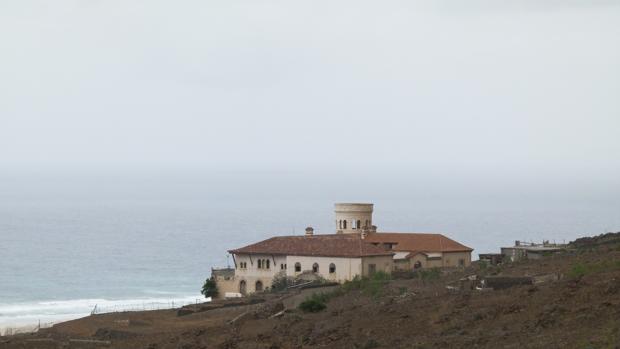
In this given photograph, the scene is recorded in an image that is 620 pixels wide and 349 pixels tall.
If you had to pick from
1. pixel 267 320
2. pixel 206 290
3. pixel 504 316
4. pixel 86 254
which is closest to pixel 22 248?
pixel 86 254

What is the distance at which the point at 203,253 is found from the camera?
510 ft

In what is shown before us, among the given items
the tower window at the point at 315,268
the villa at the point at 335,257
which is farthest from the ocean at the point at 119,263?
the tower window at the point at 315,268

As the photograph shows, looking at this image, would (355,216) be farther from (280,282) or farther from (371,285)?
(371,285)

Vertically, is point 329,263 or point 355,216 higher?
point 355,216

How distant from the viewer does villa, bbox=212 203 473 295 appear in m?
70.1

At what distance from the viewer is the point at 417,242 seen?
3024 inches

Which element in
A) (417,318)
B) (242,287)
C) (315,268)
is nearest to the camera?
(417,318)

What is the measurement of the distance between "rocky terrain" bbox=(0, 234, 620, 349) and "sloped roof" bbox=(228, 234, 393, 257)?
11.2 metres

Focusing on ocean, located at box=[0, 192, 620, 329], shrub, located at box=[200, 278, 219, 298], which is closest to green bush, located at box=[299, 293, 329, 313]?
shrub, located at box=[200, 278, 219, 298]

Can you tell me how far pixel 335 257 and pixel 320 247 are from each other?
1628mm

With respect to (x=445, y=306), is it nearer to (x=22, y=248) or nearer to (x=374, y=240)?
(x=374, y=240)

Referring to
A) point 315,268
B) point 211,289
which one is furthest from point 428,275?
point 211,289

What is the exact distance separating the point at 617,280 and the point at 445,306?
17.2ft

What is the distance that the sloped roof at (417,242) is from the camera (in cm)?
7588
